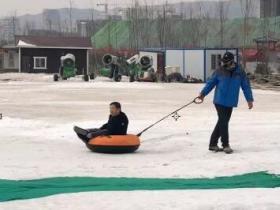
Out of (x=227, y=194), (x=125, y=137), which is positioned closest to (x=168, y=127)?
(x=125, y=137)

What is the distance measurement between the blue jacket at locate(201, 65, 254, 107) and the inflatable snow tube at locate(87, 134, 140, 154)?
4.38 feet

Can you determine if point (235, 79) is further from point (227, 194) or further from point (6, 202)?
point (6, 202)

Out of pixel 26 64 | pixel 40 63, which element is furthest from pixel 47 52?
pixel 26 64

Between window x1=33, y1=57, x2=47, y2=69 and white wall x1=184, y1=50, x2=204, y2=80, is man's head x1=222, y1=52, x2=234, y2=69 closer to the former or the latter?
white wall x1=184, y1=50, x2=204, y2=80

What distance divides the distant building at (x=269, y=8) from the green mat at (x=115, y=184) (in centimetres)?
7881

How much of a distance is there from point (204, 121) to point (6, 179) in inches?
325

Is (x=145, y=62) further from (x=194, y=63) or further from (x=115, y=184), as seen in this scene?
(x=115, y=184)

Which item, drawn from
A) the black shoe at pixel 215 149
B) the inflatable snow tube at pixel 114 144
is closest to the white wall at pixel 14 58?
the inflatable snow tube at pixel 114 144

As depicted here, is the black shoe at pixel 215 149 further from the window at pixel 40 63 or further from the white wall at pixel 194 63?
the window at pixel 40 63

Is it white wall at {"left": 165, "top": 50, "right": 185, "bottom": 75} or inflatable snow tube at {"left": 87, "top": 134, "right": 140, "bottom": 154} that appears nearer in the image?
inflatable snow tube at {"left": 87, "top": 134, "right": 140, "bottom": 154}

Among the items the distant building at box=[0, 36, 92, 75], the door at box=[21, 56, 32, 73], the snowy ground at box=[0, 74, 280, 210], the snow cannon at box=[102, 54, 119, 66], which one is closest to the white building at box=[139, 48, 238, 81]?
the snow cannon at box=[102, 54, 119, 66]

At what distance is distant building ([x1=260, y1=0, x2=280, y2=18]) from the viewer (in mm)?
85125

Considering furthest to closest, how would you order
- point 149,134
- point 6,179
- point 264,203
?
point 149,134
point 6,179
point 264,203

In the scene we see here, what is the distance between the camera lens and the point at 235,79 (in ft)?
33.4
